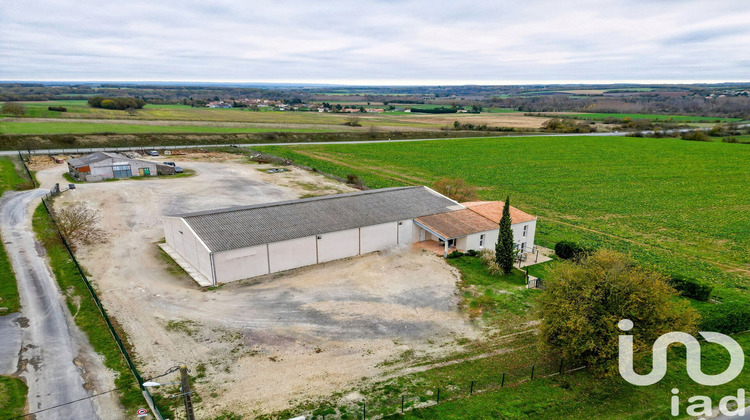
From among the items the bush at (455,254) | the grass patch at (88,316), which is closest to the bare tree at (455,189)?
the bush at (455,254)

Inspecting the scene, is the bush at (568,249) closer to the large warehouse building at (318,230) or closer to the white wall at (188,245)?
the large warehouse building at (318,230)

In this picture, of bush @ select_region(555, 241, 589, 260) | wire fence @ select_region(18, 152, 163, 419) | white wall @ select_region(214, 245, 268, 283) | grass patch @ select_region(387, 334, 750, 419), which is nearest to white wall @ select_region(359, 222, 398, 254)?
white wall @ select_region(214, 245, 268, 283)

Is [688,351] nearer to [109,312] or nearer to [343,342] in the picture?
[343,342]

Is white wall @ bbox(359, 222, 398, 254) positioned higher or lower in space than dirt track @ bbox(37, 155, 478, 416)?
higher

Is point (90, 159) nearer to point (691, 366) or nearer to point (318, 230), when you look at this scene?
point (318, 230)

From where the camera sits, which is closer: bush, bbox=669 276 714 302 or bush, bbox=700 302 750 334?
bush, bbox=700 302 750 334

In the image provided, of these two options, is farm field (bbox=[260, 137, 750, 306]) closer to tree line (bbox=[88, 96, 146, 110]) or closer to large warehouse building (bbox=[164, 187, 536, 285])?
large warehouse building (bbox=[164, 187, 536, 285])
